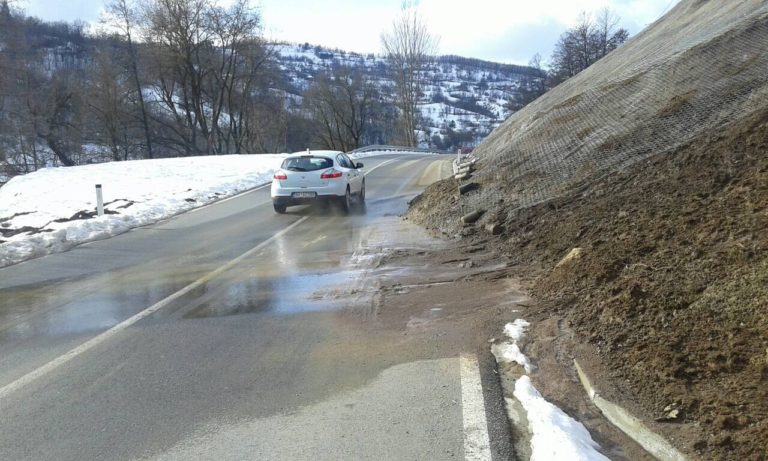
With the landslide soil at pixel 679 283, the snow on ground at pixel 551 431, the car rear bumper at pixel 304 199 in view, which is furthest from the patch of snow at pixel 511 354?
the car rear bumper at pixel 304 199

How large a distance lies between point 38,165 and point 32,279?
47005mm

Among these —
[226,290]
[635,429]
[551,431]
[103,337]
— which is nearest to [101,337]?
[103,337]

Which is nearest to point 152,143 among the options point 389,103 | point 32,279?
point 389,103


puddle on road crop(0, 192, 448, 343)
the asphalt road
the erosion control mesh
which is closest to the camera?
the asphalt road

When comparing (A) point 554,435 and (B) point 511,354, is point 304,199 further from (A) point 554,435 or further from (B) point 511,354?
(A) point 554,435

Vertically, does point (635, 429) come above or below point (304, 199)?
below

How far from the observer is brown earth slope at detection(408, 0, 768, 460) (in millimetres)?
3562

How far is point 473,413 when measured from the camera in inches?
147

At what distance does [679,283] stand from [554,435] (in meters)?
2.17

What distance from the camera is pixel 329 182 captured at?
1398 centimetres

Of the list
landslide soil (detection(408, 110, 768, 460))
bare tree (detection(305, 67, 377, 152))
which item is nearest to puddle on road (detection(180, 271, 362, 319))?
landslide soil (detection(408, 110, 768, 460))

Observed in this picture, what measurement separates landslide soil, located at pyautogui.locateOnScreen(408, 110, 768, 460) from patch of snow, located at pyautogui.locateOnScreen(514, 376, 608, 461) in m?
0.43

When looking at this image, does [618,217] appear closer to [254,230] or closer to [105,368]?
[105,368]

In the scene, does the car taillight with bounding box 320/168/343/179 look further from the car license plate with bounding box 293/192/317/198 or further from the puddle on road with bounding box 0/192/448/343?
the puddle on road with bounding box 0/192/448/343
